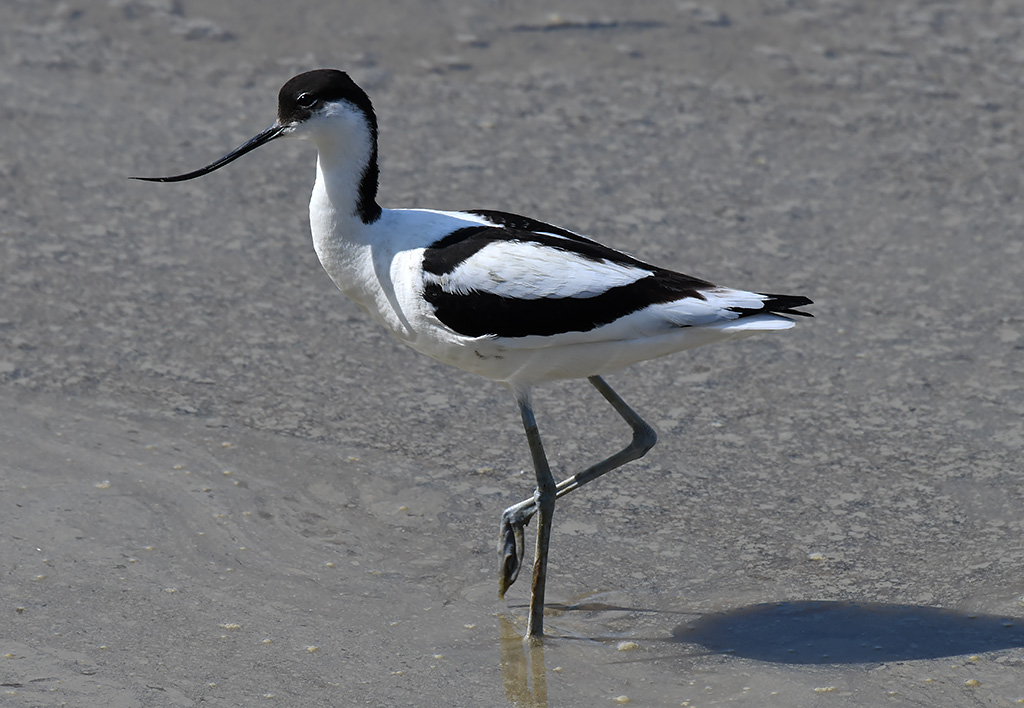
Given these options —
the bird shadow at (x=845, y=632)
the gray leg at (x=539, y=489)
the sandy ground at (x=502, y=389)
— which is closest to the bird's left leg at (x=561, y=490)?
the gray leg at (x=539, y=489)

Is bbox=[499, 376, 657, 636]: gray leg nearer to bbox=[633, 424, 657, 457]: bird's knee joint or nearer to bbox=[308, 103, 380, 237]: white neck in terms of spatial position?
bbox=[633, 424, 657, 457]: bird's knee joint

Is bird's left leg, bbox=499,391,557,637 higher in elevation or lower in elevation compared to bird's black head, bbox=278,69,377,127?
lower

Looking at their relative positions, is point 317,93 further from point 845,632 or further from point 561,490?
point 845,632

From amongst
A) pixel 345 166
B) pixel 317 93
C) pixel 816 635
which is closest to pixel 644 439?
pixel 816 635

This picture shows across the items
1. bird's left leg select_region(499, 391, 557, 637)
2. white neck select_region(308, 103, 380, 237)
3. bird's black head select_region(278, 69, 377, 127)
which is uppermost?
bird's black head select_region(278, 69, 377, 127)

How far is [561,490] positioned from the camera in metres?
4.02

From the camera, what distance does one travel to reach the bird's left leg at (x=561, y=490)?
13.0ft

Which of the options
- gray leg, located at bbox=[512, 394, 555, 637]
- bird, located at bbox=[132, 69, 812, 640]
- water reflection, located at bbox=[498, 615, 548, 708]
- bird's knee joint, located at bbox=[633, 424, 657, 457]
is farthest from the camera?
bird's knee joint, located at bbox=[633, 424, 657, 457]

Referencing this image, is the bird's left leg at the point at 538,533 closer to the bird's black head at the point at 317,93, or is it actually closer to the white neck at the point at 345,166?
the white neck at the point at 345,166

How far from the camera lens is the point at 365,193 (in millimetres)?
3863

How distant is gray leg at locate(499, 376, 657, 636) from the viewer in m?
3.84

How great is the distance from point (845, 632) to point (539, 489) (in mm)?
961

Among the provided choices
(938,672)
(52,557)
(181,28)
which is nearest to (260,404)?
(52,557)

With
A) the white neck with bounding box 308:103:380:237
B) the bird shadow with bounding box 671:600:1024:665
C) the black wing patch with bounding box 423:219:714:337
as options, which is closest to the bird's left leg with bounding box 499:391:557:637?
the black wing patch with bounding box 423:219:714:337
